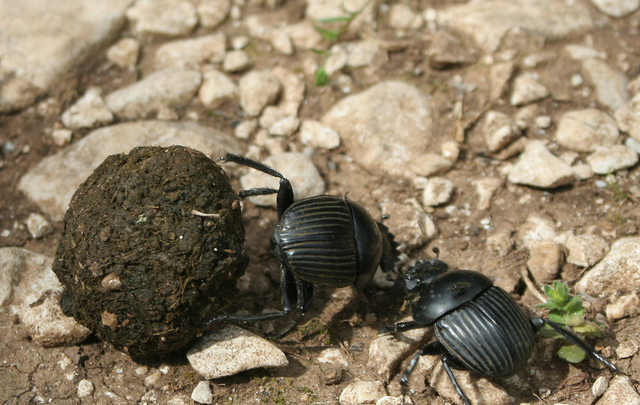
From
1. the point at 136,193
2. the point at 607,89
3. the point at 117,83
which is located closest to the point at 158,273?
the point at 136,193

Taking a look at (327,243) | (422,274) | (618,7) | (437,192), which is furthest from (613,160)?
(327,243)

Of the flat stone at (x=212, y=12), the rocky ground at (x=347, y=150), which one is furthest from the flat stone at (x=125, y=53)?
the flat stone at (x=212, y=12)

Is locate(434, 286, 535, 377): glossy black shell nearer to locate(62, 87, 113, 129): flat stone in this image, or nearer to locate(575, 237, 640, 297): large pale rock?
locate(575, 237, 640, 297): large pale rock

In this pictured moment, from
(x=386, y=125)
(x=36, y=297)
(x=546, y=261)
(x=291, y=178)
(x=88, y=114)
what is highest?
(x=88, y=114)

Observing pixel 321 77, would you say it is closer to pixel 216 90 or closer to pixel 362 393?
pixel 216 90

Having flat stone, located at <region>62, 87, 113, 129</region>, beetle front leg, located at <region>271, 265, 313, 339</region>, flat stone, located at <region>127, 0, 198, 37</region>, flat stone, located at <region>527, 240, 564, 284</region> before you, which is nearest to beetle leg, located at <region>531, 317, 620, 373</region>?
flat stone, located at <region>527, 240, 564, 284</region>

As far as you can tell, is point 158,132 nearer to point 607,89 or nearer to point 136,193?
point 136,193

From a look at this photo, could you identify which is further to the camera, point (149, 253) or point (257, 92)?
point (257, 92)
